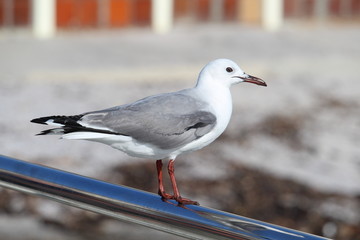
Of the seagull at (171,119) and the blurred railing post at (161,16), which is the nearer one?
the seagull at (171,119)

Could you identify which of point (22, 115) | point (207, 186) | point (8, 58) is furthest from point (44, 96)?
point (207, 186)

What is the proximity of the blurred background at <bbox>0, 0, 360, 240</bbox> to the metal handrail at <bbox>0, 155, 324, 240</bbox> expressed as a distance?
6.88m

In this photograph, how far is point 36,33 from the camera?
727 inches

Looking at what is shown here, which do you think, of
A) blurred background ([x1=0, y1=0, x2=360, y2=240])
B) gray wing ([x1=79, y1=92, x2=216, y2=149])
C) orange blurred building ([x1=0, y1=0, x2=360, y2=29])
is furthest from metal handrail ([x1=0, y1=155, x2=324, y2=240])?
orange blurred building ([x1=0, y1=0, x2=360, y2=29])

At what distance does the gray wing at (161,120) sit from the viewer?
4.30 ft

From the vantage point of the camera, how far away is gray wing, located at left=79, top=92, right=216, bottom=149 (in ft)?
4.30

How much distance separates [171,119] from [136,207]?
162mm

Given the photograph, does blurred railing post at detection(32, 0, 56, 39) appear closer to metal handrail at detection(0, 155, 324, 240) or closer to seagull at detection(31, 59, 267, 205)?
metal handrail at detection(0, 155, 324, 240)

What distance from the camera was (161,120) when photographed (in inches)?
53.7

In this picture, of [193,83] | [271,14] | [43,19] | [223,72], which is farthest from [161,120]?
[271,14]

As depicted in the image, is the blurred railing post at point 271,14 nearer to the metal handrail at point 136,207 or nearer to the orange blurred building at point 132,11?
the orange blurred building at point 132,11

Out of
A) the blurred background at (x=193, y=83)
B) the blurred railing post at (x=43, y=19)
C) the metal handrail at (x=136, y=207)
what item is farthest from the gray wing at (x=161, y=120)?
the blurred railing post at (x=43, y=19)

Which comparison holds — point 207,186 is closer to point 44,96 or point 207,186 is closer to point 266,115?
point 266,115

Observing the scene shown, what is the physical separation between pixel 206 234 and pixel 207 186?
8.11 metres
